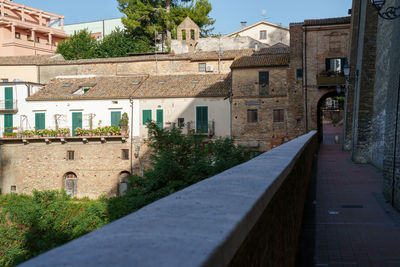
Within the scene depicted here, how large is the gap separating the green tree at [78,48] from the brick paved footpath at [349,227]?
146ft

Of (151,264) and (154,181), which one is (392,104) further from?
(154,181)

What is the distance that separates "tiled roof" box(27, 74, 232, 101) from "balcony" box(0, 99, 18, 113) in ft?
4.54

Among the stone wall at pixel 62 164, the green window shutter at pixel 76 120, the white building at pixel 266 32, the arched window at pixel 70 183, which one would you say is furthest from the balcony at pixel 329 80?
the white building at pixel 266 32

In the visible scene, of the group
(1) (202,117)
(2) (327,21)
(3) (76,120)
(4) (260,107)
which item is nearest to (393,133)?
(4) (260,107)

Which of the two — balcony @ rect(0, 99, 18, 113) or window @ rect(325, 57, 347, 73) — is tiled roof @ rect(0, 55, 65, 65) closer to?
balcony @ rect(0, 99, 18, 113)

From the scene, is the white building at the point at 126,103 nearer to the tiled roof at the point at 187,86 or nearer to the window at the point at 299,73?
the tiled roof at the point at 187,86

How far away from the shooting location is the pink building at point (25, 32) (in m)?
54.2

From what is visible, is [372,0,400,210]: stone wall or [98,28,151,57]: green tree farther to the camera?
[98,28,151,57]: green tree

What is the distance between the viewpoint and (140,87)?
122 feet

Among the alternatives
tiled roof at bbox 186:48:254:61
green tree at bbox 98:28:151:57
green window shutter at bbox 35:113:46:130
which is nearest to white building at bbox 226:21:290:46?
green tree at bbox 98:28:151:57

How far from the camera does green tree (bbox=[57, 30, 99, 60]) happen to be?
2067 inches

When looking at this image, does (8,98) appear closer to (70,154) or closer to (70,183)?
(70,154)

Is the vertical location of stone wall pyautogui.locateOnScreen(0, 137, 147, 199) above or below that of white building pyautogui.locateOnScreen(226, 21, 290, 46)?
below

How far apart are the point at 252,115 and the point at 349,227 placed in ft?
91.4
